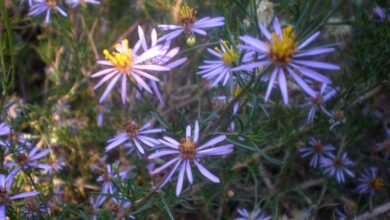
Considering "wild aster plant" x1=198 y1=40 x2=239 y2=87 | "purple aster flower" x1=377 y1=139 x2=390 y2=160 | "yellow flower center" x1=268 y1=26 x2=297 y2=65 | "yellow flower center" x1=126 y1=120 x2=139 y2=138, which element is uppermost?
"purple aster flower" x1=377 y1=139 x2=390 y2=160

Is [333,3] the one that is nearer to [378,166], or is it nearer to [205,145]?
[205,145]

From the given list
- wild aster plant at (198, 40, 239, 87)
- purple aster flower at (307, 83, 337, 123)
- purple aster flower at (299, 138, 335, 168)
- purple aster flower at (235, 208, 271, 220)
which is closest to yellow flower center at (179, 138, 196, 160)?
wild aster plant at (198, 40, 239, 87)

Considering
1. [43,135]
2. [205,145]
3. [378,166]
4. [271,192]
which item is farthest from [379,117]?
[43,135]

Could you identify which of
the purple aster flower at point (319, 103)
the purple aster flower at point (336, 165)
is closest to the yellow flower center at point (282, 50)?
the purple aster flower at point (319, 103)

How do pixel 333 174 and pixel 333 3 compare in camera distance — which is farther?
pixel 333 174

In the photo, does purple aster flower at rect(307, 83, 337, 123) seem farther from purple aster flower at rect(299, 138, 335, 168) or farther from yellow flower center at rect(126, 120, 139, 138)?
yellow flower center at rect(126, 120, 139, 138)

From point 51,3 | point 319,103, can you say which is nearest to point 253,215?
point 319,103

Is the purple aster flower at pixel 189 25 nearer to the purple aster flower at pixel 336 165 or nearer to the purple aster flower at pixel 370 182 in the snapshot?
the purple aster flower at pixel 336 165
